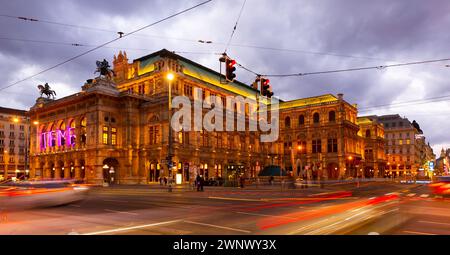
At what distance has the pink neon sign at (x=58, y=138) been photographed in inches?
2571

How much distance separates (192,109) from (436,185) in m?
42.1

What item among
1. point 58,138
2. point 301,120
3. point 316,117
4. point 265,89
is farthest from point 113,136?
point 316,117

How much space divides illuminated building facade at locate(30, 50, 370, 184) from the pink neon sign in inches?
7.0

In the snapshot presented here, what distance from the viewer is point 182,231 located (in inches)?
463

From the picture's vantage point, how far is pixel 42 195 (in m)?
18.8

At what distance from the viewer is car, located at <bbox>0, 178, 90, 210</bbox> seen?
18125 millimetres

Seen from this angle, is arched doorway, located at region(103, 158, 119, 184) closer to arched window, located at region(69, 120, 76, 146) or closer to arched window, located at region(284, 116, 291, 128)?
arched window, located at region(69, 120, 76, 146)

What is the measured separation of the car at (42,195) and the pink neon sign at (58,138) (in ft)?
152

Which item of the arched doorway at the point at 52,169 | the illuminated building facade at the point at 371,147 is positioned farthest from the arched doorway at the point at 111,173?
the illuminated building facade at the point at 371,147

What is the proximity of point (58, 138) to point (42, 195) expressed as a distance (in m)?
54.0

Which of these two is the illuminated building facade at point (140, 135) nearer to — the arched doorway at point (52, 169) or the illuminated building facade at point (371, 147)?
the arched doorway at point (52, 169)

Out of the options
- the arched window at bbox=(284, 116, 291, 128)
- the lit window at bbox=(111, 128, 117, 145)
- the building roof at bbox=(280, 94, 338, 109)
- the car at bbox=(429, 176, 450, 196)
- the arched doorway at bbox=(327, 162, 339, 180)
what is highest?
the building roof at bbox=(280, 94, 338, 109)

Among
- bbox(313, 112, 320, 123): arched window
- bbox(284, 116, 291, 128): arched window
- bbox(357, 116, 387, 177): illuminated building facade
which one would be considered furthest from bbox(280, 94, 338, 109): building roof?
bbox(357, 116, 387, 177): illuminated building facade
